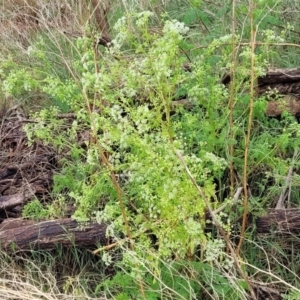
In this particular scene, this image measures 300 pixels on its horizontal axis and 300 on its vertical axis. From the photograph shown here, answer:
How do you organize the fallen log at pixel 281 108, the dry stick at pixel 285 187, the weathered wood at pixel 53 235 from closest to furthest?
the dry stick at pixel 285 187
the weathered wood at pixel 53 235
the fallen log at pixel 281 108

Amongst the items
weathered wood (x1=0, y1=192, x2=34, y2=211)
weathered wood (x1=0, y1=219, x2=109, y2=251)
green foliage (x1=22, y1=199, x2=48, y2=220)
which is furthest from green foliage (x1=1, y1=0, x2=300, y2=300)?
weathered wood (x1=0, y1=192, x2=34, y2=211)

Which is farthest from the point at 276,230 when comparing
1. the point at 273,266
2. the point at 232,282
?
the point at 232,282

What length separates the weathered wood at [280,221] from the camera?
10.5 feet

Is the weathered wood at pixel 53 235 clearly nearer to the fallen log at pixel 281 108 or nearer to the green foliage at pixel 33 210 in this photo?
the green foliage at pixel 33 210


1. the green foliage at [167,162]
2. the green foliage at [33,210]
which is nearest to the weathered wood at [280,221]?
the green foliage at [167,162]

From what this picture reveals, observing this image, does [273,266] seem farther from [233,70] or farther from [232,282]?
[233,70]

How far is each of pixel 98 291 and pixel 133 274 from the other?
0.57m

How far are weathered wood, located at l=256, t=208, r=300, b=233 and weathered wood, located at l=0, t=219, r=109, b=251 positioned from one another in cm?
88

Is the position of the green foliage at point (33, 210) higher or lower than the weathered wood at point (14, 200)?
higher

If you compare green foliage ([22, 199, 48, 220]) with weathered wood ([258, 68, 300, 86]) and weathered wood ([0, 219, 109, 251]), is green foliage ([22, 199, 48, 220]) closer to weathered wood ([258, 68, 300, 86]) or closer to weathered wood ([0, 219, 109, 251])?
weathered wood ([0, 219, 109, 251])

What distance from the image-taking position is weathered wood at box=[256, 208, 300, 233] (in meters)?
3.21

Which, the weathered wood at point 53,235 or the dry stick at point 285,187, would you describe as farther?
the weathered wood at point 53,235

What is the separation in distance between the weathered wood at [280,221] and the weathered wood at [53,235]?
0.88 m

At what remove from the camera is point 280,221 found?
10.6ft
